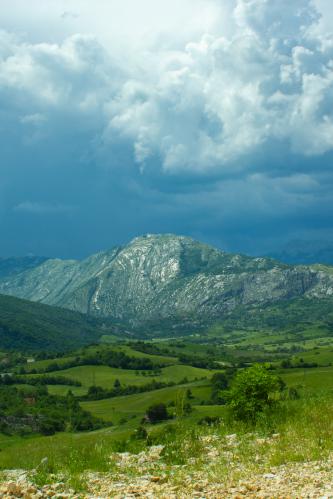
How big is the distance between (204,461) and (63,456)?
26.2ft

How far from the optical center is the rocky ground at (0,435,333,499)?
18.8 meters

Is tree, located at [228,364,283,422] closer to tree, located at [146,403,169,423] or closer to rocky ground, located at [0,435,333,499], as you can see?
rocky ground, located at [0,435,333,499]

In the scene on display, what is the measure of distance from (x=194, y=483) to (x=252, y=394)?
17.4 metres

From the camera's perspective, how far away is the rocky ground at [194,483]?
61.5 feet

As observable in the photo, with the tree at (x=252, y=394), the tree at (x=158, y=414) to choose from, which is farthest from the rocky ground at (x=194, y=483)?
the tree at (x=158, y=414)

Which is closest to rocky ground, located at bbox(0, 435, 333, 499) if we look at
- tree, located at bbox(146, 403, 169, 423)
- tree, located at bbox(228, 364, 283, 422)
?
tree, located at bbox(228, 364, 283, 422)

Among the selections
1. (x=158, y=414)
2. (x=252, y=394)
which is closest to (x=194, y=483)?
(x=252, y=394)

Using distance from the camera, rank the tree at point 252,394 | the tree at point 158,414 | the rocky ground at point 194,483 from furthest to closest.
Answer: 1. the tree at point 158,414
2. the tree at point 252,394
3. the rocky ground at point 194,483

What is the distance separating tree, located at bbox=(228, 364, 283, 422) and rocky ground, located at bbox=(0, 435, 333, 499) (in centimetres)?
1117

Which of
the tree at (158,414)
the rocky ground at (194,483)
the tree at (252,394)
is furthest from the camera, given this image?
the tree at (158,414)

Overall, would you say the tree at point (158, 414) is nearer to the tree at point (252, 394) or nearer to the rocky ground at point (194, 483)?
the tree at point (252, 394)

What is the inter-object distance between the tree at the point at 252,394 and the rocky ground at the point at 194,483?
1117 centimetres

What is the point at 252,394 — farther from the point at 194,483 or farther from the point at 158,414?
the point at 158,414

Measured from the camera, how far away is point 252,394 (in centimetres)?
3747
